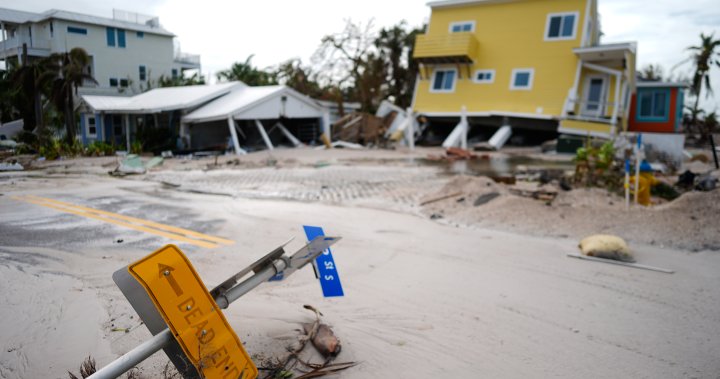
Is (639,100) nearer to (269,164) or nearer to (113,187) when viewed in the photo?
(269,164)

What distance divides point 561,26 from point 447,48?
20.5 feet

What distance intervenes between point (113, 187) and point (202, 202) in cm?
166

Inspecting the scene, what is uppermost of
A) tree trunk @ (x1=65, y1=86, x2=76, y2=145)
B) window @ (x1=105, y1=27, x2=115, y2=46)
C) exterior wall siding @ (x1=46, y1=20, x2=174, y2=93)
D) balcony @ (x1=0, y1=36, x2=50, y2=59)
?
window @ (x1=105, y1=27, x2=115, y2=46)

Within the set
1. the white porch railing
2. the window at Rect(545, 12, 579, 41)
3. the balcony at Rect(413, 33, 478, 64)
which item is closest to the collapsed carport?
the balcony at Rect(413, 33, 478, 64)

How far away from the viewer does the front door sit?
27219 millimetres

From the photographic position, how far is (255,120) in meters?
24.7

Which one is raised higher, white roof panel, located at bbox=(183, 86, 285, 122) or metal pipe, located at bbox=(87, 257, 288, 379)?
white roof panel, located at bbox=(183, 86, 285, 122)

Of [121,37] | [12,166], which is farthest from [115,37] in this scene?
[12,166]

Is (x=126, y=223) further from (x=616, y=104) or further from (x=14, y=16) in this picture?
→ (x=616, y=104)

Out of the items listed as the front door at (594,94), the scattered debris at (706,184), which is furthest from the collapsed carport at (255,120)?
the scattered debris at (706,184)

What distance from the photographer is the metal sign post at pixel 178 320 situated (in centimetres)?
227

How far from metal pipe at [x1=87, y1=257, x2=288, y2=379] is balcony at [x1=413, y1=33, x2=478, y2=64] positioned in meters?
28.1

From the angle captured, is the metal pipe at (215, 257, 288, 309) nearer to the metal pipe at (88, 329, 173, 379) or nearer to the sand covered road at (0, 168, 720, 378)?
the metal pipe at (88, 329, 173, 379)

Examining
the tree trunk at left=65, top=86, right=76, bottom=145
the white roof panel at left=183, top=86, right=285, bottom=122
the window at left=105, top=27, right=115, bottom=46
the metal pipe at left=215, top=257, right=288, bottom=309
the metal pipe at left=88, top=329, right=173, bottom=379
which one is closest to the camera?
the metal pipe at left=88, top=329, right=173, bottom=379
